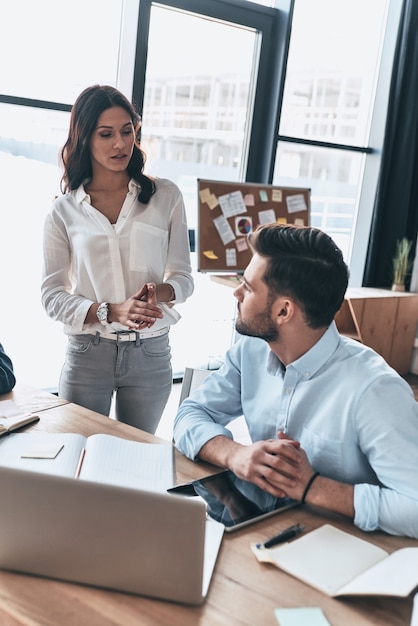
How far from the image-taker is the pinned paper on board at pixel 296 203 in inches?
167

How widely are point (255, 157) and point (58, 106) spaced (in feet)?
4.74

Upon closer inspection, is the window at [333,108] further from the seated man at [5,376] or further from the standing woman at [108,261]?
the seated man at [5,376]

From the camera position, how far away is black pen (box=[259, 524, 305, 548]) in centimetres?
126

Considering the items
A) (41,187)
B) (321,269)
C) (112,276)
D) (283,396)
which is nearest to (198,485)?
(283,396)

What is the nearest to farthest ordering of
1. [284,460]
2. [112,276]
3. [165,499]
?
1. [165,499]
2. [284,460]
3. [112,276]

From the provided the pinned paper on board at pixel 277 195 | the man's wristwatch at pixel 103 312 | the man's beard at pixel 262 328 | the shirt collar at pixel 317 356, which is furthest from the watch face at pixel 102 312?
the pinned paper on board at pixel 277 195

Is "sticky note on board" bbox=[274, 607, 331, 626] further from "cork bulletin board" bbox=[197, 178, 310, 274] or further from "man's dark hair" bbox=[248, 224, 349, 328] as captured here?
"cork bulletin board" bbox=[197, 178, 310, 274]

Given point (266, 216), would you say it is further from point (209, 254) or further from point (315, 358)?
point (315, 358)

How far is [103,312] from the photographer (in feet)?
6.99

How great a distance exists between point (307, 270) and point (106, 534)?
0.77 meters

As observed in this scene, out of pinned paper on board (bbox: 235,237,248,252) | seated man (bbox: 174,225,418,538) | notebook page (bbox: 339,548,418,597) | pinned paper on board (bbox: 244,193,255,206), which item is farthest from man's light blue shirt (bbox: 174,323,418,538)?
pinned paper on board (bbox: 244,193,255,206)

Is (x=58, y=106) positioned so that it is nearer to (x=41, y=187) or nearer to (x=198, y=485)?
(x=41, y=187)

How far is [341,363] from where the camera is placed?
1565mm

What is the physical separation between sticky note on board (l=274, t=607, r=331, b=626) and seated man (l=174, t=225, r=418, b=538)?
32 cm
